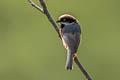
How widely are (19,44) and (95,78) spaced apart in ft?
15.3

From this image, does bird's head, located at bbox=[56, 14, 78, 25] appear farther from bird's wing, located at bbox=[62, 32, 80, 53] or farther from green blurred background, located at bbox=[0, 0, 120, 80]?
green blurred background, located at bbox=[0, 0, 120, 80]

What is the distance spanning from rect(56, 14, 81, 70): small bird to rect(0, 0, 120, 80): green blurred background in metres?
7.87

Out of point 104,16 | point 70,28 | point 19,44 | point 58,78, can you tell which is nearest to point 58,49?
point 58,78

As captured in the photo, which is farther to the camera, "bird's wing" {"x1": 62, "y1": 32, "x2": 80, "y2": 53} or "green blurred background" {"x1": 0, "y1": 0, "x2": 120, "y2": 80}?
"green blurred background" {"x1": 0, "y1": 0, "x2": 120, "y2": 80}

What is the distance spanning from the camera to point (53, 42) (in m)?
16.8

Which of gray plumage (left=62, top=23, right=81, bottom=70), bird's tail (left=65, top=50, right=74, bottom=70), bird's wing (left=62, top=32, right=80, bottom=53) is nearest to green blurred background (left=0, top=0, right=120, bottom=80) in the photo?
gray plumage (left=62, top=23, right=81, bottom=70)

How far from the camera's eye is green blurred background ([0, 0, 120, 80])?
50.1 ft

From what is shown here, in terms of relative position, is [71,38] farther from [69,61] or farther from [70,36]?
[69,61]

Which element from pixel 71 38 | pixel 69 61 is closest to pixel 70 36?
pixel 71 38

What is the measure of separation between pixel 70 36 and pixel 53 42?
10652mm

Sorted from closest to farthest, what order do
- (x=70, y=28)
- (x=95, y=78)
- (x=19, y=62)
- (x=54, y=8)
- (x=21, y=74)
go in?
(x=70, y=28)
(x=95, y=78)
(x=21, y=74)
(x=19, y=62)
(x=54, y=8)

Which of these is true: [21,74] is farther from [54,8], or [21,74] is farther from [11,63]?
[54,8]

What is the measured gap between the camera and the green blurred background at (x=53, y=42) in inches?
602

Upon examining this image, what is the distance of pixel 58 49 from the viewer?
15.9m
